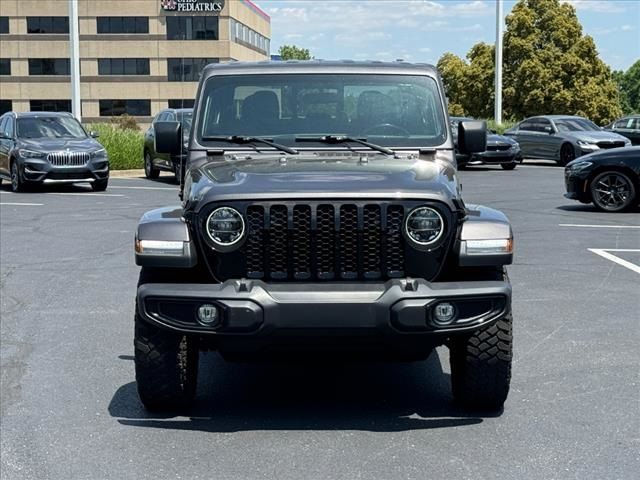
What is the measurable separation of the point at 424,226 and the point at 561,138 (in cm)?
2572

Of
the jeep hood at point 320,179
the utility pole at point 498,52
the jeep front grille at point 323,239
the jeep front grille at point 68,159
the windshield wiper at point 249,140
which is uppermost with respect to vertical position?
the utility pole at point 498,52

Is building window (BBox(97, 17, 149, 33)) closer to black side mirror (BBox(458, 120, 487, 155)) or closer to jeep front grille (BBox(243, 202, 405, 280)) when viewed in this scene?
black side mirror (BBox(458, 120, 487, 155))

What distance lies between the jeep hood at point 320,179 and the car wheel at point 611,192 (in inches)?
434

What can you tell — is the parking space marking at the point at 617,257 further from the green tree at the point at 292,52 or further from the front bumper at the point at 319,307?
the green tree at the point at 292,52

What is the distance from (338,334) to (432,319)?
45 centimetres

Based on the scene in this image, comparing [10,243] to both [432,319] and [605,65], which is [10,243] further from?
[605,65]

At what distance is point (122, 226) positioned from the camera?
600 inches

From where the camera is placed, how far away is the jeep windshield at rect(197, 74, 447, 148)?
6.67 meters

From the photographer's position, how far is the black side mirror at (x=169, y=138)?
685 cm

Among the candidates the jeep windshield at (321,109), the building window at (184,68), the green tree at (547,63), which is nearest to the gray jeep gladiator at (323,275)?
the jeep windshield at (321,109)

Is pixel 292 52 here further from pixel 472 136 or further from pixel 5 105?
pixel 472 136

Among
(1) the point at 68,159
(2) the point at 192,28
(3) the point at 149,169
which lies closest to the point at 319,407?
(1) the point at 68,159

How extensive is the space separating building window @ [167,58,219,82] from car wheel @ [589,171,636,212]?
240 ft

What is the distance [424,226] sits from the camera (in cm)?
534
